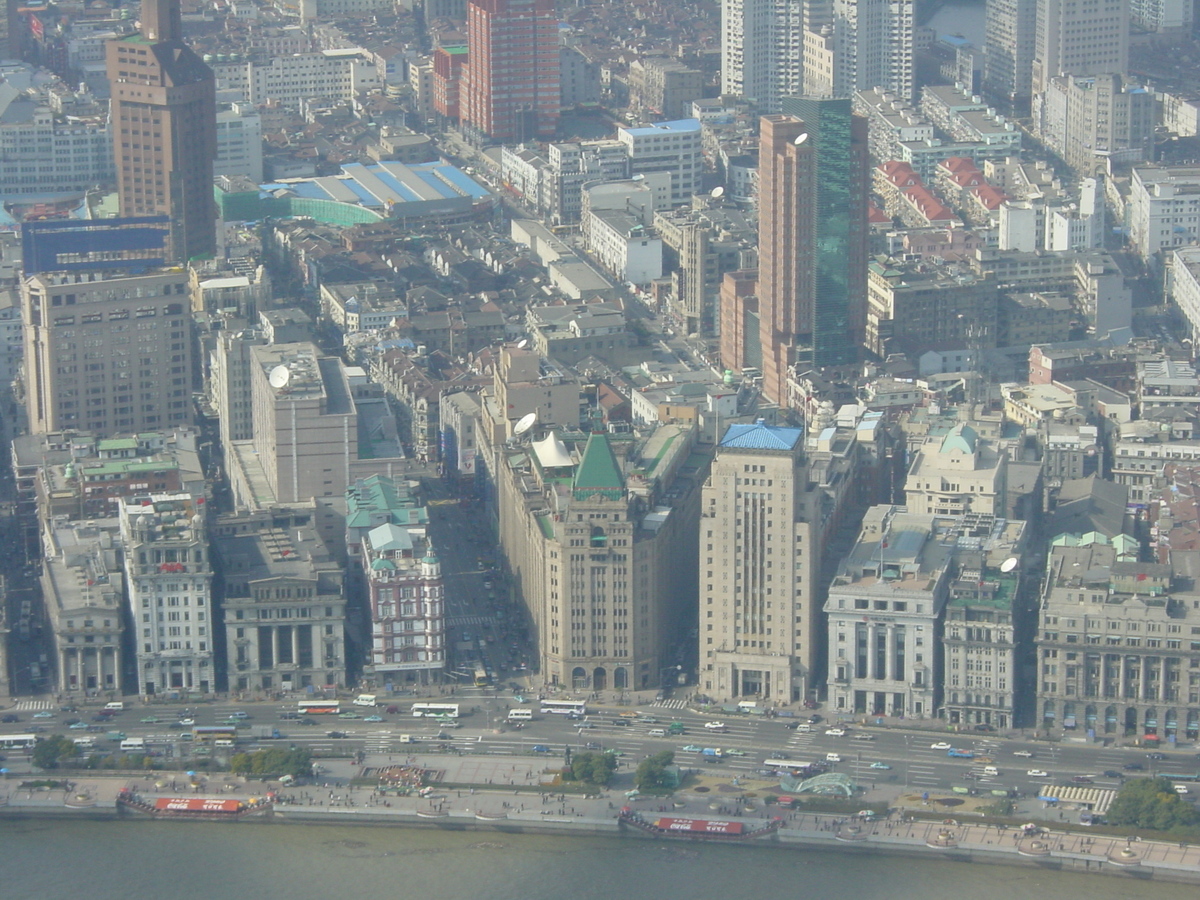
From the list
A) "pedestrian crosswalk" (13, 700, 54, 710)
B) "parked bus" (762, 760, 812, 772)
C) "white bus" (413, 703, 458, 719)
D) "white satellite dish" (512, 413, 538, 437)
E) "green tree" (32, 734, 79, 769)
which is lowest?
"parked bus" (762, 760, 812, 772)

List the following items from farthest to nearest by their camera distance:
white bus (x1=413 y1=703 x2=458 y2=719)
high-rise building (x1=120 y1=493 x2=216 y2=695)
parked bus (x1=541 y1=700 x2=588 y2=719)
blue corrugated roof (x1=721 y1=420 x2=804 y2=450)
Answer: high-rise building (x1=120 y1=493 x2=216 y2=695)
white bus (x1=413 y1=703 x2=458 y2=719)
parked bus (x1=541 y1=700 x2=588 y2=719)
blue corrugated roof (x1=721 y1=420 x2=804 y2=450)

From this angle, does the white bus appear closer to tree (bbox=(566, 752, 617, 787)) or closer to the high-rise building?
tree (bbox=(566, 752, 617, 787))

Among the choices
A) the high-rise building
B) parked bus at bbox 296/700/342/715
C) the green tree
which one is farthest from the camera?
the high-rise building

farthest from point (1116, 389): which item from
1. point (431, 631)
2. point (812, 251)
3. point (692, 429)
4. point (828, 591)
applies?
point (431, 631)

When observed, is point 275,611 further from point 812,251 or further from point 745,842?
point 812,251

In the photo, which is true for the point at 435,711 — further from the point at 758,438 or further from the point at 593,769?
the point at 758,438

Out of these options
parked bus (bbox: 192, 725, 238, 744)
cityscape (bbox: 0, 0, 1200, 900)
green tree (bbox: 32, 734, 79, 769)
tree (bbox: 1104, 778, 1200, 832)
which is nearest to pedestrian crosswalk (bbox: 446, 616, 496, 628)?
cityscape (bbox: 0, 0, 1200, 900)

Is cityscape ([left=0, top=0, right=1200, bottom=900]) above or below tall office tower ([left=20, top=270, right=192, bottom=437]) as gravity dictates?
below
